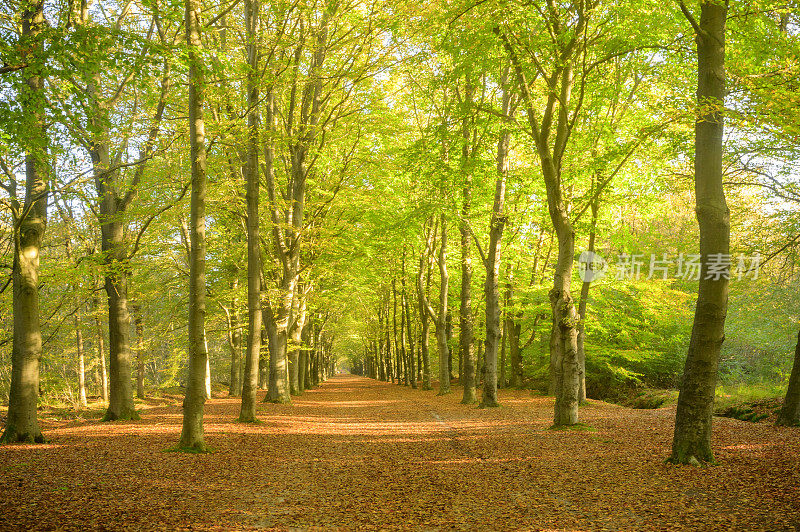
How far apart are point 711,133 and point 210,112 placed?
14925 millimetres

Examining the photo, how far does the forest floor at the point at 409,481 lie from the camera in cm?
555

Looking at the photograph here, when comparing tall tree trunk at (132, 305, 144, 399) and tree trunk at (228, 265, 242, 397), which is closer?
tall tree trunk at (132, 305, 144, 399)

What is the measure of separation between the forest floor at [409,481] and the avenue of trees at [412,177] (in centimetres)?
108

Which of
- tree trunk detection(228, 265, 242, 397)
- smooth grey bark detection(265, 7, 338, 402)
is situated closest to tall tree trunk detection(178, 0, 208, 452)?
smooth grey bark detection(265, 7, 338, 402)

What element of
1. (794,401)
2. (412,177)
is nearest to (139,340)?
(412,177)

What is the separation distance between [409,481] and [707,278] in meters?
5.23

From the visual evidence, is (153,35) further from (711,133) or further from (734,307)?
(734,307)

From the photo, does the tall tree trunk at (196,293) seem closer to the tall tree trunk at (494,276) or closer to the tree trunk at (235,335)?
the tall tree trunk at (494,276)

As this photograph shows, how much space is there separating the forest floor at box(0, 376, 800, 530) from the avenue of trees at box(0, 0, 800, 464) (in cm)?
108

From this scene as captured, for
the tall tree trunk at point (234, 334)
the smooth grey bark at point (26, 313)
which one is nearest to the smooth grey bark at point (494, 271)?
the tall tree trunk at point (234, 334)

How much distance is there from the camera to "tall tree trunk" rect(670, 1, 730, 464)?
7496mm

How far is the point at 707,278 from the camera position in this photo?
7367 mm

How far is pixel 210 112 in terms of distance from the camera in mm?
17359

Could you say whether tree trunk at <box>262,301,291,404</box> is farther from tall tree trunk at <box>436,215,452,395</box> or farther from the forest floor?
tall tree trunk at <box>436,215,452,395</box>
